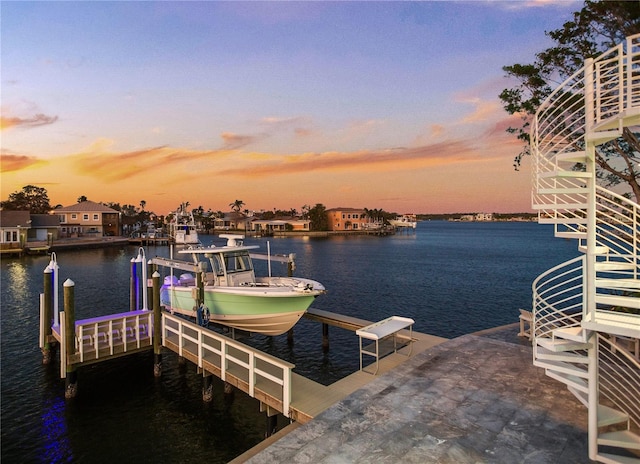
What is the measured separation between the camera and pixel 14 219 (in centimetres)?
5612

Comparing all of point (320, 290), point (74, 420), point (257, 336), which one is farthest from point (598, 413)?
point (257, 336)

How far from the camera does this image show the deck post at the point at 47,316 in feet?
45.4

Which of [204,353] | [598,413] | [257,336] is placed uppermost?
[598,413]

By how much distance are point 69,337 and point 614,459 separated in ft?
45.9

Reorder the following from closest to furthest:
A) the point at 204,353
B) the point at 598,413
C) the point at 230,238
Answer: the point at 598,413 < the point at 204,353 < the point at 230,238

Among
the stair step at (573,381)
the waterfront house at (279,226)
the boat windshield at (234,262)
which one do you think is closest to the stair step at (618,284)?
the stair step at (573,381)

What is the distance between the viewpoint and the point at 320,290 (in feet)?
47.2

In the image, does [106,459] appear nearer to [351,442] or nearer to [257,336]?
[351,442]

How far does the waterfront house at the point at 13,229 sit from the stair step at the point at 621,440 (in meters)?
66.0

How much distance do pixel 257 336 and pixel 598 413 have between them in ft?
49.3

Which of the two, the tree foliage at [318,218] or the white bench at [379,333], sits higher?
the tree foliage at [318,218]

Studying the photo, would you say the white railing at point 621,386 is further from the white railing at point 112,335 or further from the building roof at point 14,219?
the building roof at point 14,219

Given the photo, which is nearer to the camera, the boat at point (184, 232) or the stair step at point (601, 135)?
the stair step at point (601, 135)

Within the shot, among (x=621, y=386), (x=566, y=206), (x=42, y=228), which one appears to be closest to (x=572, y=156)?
(x=566, y=206)
